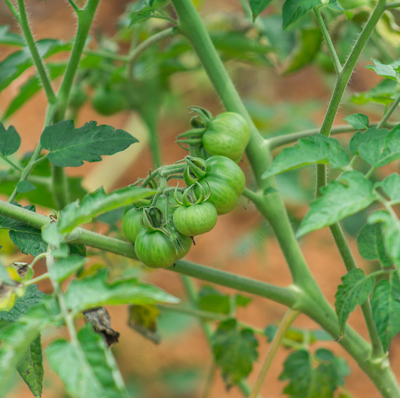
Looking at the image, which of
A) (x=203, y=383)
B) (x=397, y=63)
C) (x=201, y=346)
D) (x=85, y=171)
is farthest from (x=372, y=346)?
(x=85, y=171)

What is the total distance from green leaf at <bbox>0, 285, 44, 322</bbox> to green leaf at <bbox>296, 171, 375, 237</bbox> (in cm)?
41

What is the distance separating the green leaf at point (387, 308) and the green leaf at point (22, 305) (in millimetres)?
496

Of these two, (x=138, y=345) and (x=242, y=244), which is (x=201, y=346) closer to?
(x=138, y=345)

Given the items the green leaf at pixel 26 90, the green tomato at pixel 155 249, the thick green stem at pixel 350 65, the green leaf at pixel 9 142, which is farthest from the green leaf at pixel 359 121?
the green leaf at pixel 26 90

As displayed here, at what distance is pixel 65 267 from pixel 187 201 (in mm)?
213

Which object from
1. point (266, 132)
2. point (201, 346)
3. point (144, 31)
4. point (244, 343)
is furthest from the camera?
point (201, 346)

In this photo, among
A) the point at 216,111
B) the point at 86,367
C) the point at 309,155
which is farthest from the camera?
the point at 216,111

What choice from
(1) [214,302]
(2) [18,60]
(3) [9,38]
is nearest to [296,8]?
(2) [18,60]

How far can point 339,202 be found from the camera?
50 cm

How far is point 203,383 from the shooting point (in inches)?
92.3

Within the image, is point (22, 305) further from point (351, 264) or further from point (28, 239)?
point (351, 264)

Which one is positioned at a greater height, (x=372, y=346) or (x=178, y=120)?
(x=178, y=120)

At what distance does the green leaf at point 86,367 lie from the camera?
0.42 m

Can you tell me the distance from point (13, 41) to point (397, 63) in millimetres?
917
